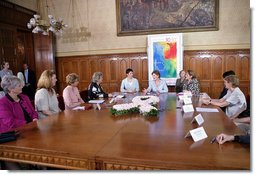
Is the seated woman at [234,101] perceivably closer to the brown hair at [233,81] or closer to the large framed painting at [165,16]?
the brown hair at [233,81]

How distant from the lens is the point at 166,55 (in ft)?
21.8

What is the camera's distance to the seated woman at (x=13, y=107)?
241cm

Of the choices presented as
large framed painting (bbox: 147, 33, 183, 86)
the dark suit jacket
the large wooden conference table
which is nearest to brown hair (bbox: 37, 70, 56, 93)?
the large wooden conference table

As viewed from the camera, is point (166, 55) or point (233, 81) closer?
point (233, 81)

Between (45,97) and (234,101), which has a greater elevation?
(45,97)

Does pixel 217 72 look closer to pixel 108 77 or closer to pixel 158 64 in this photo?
pixel 158 64

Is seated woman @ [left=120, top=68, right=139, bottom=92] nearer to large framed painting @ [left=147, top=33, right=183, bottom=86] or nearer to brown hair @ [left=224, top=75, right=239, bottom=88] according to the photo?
large framed painting @ [left=147, top=33, right=183, bottom=86]

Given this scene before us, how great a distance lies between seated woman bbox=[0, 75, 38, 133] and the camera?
2.41 metres

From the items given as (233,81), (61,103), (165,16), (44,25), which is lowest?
(61,103)

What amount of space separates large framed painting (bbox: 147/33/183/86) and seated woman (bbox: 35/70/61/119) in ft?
13.1

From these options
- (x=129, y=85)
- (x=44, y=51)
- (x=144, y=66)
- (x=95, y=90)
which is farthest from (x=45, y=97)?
(x=44, y=51)

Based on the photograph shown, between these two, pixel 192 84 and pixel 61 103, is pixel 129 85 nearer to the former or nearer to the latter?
pixel 192 84

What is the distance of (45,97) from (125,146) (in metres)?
1.94

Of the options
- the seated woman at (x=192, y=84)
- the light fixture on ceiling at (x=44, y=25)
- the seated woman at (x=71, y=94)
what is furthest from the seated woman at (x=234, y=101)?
the light fixture on ceiling at (x=44, y=25)
